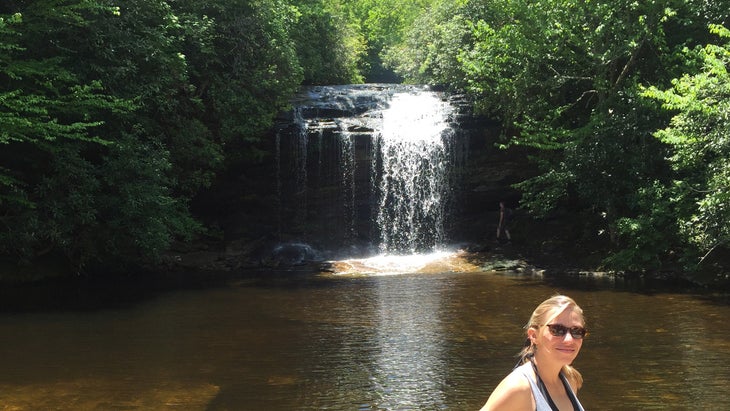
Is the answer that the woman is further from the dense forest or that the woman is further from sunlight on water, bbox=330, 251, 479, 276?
sunlight on water, bbox=330, 251, 479, 276

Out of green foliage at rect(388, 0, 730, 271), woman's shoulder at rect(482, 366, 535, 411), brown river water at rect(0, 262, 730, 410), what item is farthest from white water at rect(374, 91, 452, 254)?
woman's shoulder at rect(482, 366, 535, 411)

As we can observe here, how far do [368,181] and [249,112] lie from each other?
15.9 feet

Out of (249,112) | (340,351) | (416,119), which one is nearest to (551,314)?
(340,351)

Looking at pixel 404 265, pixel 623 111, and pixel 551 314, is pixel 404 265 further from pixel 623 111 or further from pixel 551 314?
pixel 551 314

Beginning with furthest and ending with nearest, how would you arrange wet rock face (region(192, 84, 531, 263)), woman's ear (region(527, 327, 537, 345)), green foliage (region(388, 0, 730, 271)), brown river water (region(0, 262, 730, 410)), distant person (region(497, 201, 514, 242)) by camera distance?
wet rock face (region(192, 84, 531, 263)), distant person (region(497, 201, 514, 242)), green foliage (region(388, 0, 730, 271)), brown river water (region(0, 262, 730, 410)), woman's ear (region(527, 327, 537, 345))

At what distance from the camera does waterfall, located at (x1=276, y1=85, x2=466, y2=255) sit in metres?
22.3

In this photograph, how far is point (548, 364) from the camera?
2.73m

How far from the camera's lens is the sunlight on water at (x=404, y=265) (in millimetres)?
18375

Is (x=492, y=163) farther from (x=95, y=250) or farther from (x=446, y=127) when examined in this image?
(x=95, y=250)

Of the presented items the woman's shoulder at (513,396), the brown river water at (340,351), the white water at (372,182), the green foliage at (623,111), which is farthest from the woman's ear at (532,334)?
the white water at (372,182)

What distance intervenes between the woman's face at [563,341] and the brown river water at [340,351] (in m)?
4.00

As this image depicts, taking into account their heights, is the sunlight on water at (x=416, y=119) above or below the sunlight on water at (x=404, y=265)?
above

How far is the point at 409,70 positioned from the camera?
34.7 meters

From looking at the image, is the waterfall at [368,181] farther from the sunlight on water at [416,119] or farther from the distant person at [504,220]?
the distant person at [504,220]
